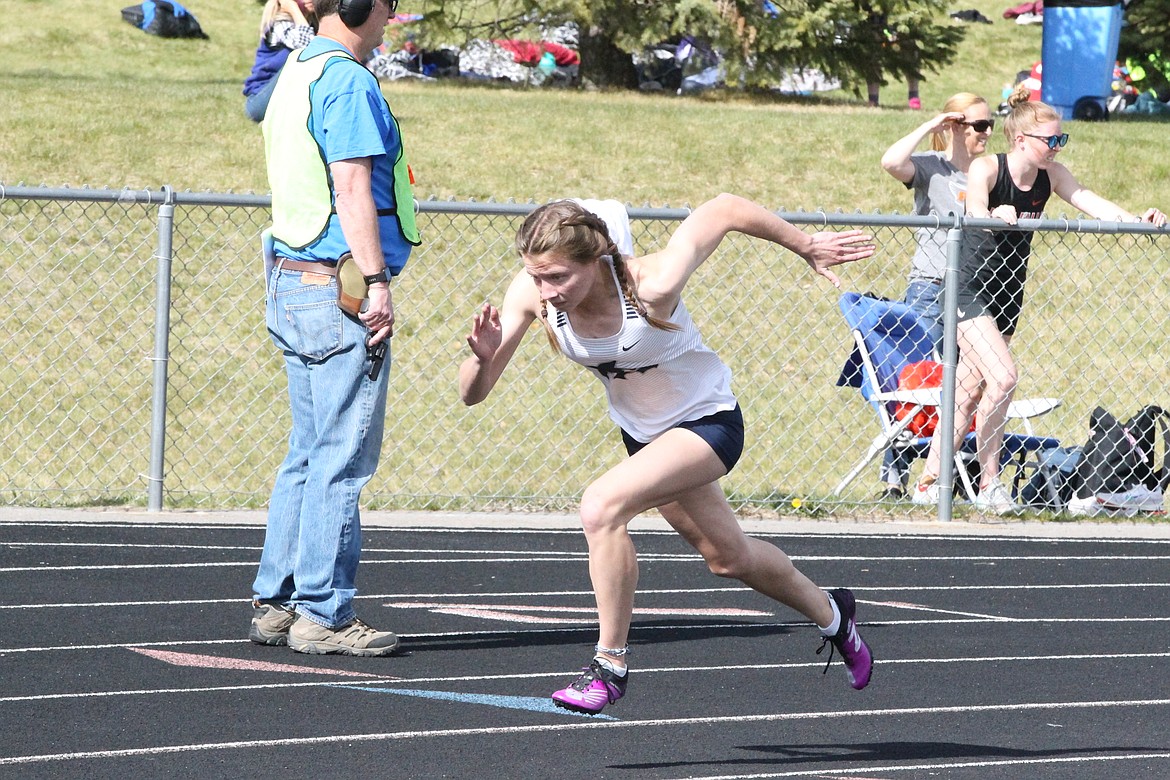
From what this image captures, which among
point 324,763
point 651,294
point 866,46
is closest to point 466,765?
point 324,763

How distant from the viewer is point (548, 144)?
63.3 feet

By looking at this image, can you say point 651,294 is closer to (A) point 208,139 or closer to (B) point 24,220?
(B) point 24,220

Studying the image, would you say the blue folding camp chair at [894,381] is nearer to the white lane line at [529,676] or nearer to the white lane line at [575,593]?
the white lane line at [575,593]

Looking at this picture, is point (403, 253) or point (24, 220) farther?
point (24, 220)

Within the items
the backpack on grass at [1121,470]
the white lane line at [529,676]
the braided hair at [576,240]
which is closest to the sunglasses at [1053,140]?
the backpack on grass at [1121,470]

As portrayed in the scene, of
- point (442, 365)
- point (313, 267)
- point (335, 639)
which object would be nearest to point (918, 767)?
point (335, 639)

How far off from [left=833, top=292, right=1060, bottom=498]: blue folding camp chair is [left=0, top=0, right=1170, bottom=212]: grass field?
783cm

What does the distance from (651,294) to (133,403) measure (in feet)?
26.2

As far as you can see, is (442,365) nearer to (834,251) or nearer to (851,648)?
(851,648)

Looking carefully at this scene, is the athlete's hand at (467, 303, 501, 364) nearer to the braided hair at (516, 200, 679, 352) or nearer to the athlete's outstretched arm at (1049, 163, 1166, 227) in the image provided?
the braided hair at (516, 200, 679, 352)

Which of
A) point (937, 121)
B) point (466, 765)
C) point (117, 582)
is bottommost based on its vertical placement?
point (117, 582)

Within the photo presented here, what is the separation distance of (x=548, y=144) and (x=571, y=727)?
14.9 m

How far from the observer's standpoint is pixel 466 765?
4.51 meters

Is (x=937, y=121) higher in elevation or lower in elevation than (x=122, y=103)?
higher
